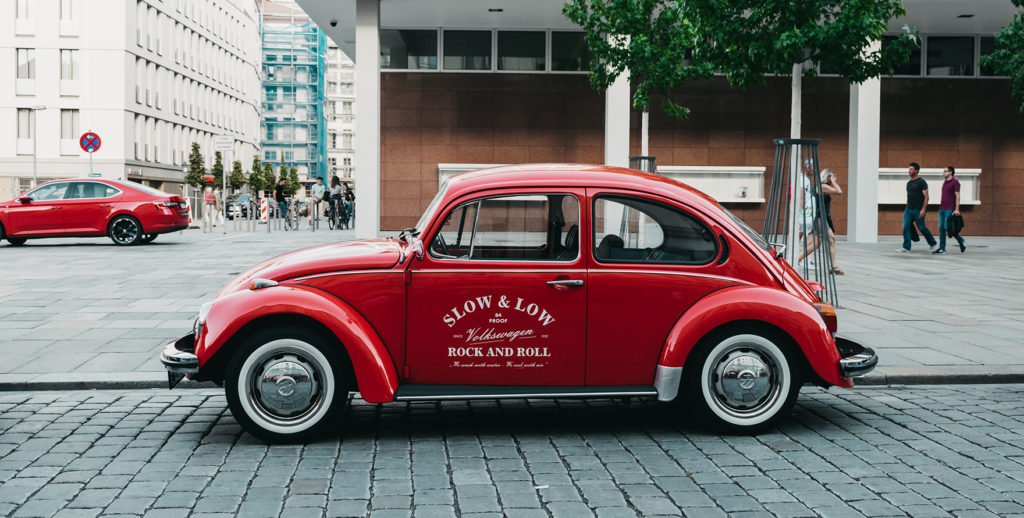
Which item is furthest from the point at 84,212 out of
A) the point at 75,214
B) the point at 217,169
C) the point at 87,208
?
the point at 217,169

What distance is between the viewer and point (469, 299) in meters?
5.02

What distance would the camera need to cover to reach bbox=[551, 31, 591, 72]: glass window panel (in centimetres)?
2541

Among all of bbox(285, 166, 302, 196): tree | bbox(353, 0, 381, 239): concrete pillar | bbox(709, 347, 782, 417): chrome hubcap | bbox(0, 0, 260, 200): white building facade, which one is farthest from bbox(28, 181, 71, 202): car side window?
bbox(285, 166, 302, 196): tree

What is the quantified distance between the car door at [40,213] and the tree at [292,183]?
65.7m

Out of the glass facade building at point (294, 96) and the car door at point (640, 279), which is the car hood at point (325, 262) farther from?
the glass facade building at point (294, 96)

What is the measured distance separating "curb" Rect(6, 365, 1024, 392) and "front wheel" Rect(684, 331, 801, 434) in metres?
1.79

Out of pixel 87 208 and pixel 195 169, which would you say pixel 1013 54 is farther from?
pixel 195 169

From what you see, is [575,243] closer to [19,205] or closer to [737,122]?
[19,205]

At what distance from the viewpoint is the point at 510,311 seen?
5031mm

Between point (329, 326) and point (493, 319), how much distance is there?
869 millimetres

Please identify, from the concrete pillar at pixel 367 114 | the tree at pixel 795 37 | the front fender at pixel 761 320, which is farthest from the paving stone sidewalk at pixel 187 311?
the concrete pillar at pixel 367 114

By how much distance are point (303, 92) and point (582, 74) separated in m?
85.7

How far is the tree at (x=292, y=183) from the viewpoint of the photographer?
87.6 meters

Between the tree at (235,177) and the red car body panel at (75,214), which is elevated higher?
the tree at (235,177)
